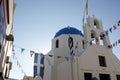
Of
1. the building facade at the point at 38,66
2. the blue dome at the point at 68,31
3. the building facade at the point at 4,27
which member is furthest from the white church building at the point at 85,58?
the building facade at the point at 4,27

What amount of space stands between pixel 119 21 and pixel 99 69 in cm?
629

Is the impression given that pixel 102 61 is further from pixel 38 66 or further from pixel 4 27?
pixel 4 27

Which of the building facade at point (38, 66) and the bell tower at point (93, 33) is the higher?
the bell tower at point (93, 33)

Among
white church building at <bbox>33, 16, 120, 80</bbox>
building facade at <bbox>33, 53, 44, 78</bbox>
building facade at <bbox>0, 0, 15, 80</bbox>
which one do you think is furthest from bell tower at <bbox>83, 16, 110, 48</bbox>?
building facade at <bbox>0, 0, 15, 80</bbox>

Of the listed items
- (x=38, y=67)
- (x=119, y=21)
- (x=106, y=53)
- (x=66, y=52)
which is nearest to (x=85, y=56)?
(x=106, y=53)

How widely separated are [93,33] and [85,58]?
3.81 meters

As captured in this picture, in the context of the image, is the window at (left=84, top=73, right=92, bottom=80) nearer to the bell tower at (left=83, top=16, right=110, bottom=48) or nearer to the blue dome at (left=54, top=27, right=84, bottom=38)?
the bell tower at (left=83, top=16, right=110, bottom=48)

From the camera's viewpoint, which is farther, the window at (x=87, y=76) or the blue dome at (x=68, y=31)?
the blue dome at (x=68, y=31)

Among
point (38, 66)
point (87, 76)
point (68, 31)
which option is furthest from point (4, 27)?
point (38, 66)

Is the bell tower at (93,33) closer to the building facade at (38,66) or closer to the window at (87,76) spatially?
the window at (87,76)

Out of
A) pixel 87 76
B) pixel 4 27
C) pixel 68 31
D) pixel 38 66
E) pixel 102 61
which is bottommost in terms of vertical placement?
pixel 87 76

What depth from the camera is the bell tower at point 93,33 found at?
51.5 ft

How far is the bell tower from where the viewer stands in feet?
51.5

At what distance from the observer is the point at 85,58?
14.5 m
